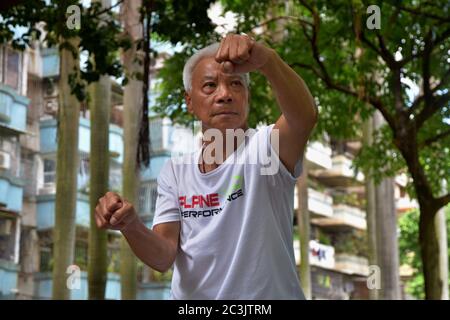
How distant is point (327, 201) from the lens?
104 feet

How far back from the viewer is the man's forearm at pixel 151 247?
62.5 inches

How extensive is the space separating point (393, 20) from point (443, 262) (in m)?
10.4

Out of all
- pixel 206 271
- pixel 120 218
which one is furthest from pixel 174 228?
pixel 120 218

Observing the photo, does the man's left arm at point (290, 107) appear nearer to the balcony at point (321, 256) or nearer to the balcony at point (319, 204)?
the balcony at point (319, 204)

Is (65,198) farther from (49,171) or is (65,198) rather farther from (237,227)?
(49,171)

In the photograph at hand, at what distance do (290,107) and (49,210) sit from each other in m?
18.0

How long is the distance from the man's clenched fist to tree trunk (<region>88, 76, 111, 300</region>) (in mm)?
7872

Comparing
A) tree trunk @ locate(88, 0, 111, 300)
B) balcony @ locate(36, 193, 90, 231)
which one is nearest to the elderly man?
tree trunk @ locate(88, 0, 111, 300)

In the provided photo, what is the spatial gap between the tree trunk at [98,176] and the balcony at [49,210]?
797 centimetres

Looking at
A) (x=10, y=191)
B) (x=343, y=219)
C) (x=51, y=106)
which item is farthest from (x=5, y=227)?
(x=343, y=219)

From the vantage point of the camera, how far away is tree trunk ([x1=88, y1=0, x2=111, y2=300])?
30.7 feet

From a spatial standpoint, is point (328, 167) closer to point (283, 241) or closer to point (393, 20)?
point (393, 20)

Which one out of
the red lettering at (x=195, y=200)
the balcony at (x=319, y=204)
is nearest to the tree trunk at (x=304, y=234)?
the balcony at (x=319, y=204)

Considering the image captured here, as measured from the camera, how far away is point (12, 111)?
1673 cm
